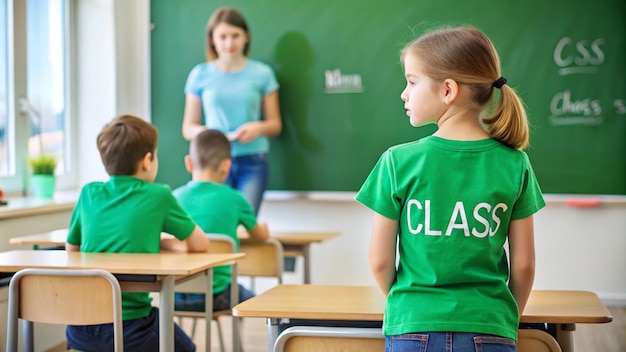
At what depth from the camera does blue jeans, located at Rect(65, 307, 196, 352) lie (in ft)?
8.17

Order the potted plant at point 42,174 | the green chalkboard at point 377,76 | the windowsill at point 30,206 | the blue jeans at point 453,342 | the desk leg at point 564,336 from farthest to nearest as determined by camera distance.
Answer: the green chalkboard at point 377,76
the potted plant at point 42,174
the windowsill at point 30,206
the desk leg at point 564,336
the blue jeans at point 453,342

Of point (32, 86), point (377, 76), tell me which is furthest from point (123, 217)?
point (377, 76)

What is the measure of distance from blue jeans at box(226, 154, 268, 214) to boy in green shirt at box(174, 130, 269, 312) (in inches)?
55.6

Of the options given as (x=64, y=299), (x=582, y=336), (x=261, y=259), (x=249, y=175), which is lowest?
(x=582, y=336)

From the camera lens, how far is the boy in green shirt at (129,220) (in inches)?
100

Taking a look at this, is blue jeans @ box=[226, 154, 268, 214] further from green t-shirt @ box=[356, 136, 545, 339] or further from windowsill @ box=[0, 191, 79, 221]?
green t-shirt @ box=[356, 136, 545, 339]

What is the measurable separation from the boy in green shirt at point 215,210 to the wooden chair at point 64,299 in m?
0.99

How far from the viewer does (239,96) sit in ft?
16.1

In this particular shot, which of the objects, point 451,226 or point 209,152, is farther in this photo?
point 209,152

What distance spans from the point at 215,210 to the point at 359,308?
1.62 metres

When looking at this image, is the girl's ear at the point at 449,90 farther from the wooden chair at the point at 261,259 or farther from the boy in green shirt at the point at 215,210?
the wooden chair at the point at 261,259

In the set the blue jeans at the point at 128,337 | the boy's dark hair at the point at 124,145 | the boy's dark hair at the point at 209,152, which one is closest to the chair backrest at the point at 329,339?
the blue jeans at the point at 128,337

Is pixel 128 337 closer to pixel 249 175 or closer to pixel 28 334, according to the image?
pixel 28 334

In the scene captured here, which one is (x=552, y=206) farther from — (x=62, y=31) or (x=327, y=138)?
(x=62, y=31)
